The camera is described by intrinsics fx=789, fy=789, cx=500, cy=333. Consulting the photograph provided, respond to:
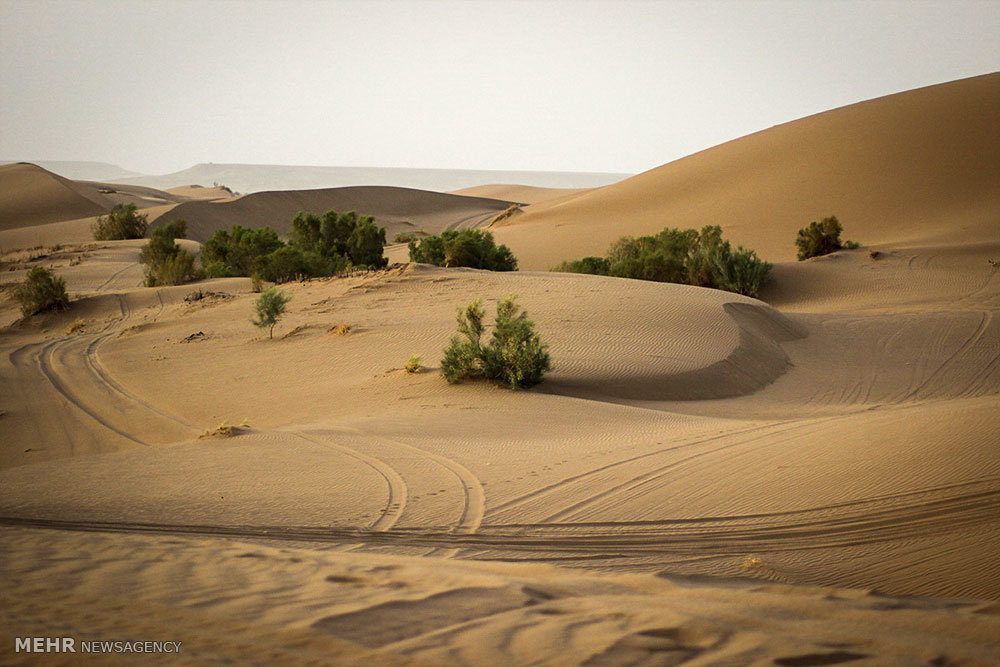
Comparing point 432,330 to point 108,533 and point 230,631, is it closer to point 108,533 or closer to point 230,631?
point 108,533

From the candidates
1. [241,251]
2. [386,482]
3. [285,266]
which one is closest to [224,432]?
[386,482]

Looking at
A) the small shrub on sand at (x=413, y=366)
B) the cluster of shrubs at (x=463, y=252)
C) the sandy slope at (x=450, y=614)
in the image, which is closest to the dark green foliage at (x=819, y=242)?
the cluster of shrubs at (x=463, y=252)

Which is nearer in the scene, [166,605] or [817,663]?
[817,663]

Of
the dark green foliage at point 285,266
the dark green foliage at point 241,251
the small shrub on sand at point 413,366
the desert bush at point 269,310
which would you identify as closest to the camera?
the small shrub on sand at point 413,366

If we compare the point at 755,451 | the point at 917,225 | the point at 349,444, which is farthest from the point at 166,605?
the point at 917,225

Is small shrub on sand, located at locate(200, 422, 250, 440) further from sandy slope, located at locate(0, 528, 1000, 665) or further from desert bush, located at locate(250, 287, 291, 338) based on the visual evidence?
desert bush, located at locate(250, 287, 291, 338)

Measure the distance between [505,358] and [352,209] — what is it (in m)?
56.1

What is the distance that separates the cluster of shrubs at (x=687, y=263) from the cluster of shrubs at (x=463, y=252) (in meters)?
2.74

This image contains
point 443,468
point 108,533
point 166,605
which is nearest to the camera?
point 166,605

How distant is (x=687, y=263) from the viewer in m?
26.8

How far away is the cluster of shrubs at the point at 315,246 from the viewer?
91.5 ft

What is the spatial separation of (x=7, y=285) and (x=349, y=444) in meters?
21.3

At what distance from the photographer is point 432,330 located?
1616 cm

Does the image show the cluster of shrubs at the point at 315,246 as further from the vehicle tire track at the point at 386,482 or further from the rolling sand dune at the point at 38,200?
the rolling sand dune at the point at 38,200
